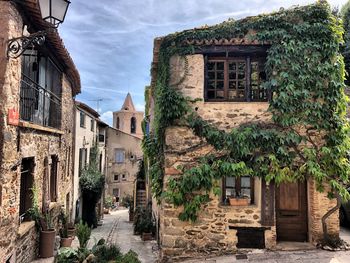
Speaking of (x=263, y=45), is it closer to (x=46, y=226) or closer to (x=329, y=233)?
(x=329, y=233)

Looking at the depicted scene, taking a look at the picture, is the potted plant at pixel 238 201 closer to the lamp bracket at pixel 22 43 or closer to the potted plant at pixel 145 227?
the potted plant at pixel 145 227

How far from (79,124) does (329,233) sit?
13.8 metres

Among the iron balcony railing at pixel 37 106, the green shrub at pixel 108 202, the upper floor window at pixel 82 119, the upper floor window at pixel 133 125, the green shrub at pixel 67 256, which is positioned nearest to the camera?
the green shrub at pixel 67 256

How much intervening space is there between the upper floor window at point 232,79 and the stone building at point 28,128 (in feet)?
15.0

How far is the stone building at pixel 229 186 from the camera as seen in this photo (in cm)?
830

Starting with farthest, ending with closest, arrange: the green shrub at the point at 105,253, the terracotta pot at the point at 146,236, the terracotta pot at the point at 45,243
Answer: the terracotta pot at the point at 146,236 < the terracotta pot at the point at 45,243 < the green shrub at the point at 105,253

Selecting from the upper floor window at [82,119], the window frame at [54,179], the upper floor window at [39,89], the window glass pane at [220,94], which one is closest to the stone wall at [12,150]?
the upper floor window at [39,89]

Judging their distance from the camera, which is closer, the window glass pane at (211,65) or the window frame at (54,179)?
the window glass pane at (211,65)

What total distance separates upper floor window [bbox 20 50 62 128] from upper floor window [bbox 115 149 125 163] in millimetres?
19257

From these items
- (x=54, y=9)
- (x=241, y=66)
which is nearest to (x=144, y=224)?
(x=241, y=66)

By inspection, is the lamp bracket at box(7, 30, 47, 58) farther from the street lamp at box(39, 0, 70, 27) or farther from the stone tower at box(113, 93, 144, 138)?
the stone tower at box(113, 93, 144, 138)

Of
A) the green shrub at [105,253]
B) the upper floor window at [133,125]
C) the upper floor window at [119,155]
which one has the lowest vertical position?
the green shrub at [105,253]

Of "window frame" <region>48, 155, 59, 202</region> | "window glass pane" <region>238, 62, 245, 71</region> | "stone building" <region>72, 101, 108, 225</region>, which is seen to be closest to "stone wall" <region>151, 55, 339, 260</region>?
"window glass pane" <region>238, 62, 245, 71</region>

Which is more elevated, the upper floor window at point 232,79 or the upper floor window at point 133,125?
the upper floor window at point 133,125
